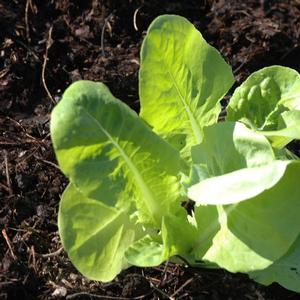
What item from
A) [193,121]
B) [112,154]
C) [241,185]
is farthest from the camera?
[193,121]

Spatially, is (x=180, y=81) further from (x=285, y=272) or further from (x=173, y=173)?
(x=285, y=272)

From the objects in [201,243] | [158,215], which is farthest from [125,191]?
[201,243]

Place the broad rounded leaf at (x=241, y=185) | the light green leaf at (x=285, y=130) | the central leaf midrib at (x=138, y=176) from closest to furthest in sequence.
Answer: the broad rounded leaf at (x=241, y=185), the central leaf midrib at (x=138, y=176), the light green leaf at (x=285, y=130)

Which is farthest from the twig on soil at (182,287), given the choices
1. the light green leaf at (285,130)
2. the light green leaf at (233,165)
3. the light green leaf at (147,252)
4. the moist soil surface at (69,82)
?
the light green leaf at (285,130)

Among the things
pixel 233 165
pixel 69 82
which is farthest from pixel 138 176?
pixel 69 82

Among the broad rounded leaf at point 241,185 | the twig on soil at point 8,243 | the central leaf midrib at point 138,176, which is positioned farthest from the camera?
the twig on soil at point 8,243

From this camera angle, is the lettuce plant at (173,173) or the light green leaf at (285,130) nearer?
the lettuce plant at (173,173)

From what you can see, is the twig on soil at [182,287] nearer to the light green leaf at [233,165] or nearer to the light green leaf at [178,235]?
the light green leaf at [178,235]

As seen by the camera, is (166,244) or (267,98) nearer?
(166,244)
